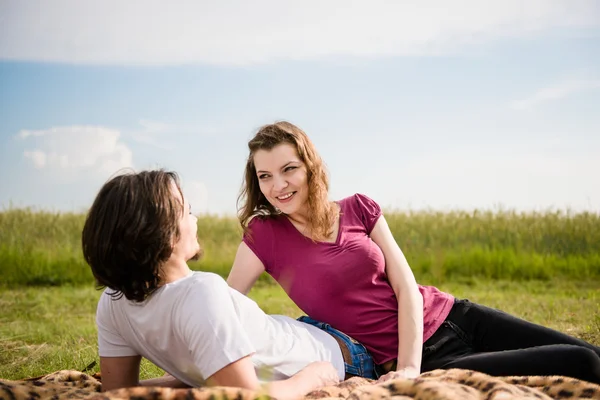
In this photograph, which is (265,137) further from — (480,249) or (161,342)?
(480,249)

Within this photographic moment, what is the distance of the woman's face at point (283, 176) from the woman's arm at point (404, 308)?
0.45 metres

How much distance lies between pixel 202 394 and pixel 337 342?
3.41ft

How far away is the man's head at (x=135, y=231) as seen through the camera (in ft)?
6.97

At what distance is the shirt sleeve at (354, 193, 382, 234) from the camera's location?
317 cm

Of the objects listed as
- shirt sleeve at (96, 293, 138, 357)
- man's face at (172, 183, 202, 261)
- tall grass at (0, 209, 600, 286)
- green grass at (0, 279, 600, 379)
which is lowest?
green grass at (0, 279, 600, 379)

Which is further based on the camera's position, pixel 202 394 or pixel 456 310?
pixel 456 310

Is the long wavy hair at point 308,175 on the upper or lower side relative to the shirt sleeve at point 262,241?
upper

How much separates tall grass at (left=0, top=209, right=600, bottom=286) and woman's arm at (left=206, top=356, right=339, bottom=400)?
5.88m

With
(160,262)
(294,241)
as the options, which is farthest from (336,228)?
(160,262)

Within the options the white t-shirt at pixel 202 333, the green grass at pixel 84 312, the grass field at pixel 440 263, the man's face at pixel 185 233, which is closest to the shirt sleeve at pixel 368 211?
the white t-shirt at pixel 202 333

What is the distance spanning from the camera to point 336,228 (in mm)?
3094

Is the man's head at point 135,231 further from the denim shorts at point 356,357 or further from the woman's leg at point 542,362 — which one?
the woman's leg at point 542,362

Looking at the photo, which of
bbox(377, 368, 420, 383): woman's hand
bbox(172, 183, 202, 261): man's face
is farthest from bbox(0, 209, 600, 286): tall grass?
bbox(172, 183, 202, 261): man's face

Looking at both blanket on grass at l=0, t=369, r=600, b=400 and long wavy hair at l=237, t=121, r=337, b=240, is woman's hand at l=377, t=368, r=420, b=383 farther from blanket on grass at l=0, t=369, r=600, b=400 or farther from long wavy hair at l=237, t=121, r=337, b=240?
long wavy hair at l=237, t=121, r=337, b=240
